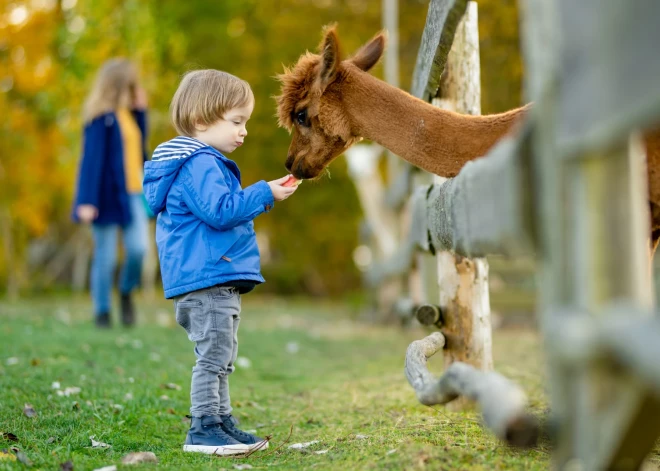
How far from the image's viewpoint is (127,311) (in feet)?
24.1

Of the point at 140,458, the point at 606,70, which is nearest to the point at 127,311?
the point at 140,458

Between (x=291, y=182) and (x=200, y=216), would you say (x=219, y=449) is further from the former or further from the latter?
(x=291, y=182)

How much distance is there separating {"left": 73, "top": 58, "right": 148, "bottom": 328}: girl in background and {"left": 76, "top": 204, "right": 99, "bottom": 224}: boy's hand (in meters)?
0.06

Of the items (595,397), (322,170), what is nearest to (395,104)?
(322,170)

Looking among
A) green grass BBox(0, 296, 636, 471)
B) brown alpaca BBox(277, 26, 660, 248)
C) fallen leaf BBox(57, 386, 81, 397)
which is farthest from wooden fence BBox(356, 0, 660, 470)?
fallen leaf BBox(57, 386, 81, 397)

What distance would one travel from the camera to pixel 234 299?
342cm

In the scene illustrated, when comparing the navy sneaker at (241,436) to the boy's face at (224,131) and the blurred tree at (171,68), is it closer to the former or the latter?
the boy's face at (224,131)

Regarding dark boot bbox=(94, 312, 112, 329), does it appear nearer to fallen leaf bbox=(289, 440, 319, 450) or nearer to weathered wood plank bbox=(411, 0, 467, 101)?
weathered wood plank bbox=(411, 0, 467, 101)

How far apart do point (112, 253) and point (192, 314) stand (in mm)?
4082

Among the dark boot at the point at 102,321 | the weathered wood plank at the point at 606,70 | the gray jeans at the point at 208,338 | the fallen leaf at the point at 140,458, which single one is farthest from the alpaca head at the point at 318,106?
the dark boot at the point at 102,321

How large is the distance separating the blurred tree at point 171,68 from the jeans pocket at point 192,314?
777cm

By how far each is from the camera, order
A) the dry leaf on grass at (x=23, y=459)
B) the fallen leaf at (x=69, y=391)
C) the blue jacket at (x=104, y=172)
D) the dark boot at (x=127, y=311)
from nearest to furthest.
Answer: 1. the dry leaf on grass at (x=23, y=459)
2. the fallen leaf at (x=69, y=391)
3. the blue jacket at (x=104, y=172)
4. the dark boot at (x=127, y=311)

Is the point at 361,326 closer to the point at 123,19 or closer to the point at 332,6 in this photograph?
the point at 123,19

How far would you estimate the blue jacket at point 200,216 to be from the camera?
3283 millimetres
